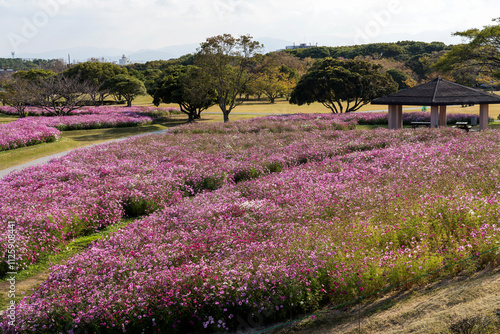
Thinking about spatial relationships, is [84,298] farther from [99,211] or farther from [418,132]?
[418,132]

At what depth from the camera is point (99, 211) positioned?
11359 millimetres

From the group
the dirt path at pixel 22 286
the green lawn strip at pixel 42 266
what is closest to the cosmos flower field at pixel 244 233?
the green lawn strip at pixel 42 266

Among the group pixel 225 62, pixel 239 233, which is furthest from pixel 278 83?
pixel 239 233

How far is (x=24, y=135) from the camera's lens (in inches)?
993

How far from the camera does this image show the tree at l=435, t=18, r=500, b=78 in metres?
31.4

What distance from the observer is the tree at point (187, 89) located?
3828cm

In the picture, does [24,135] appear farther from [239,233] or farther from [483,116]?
[483,116]

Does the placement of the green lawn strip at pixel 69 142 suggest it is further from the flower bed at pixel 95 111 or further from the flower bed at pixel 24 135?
the flower bed at pixel 95 111

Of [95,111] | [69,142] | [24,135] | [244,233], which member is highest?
[95,111]

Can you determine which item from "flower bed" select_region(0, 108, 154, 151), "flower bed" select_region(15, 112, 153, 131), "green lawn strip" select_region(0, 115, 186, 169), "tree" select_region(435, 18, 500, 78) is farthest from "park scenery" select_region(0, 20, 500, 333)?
"tree" select_region(435, 18, 500, 78)

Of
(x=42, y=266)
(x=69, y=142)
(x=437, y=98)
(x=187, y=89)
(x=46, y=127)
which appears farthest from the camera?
(x=187, y=89)

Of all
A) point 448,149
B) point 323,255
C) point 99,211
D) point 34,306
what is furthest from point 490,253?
point 99,211

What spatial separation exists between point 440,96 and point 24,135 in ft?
90.3

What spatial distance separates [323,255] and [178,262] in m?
2.68
